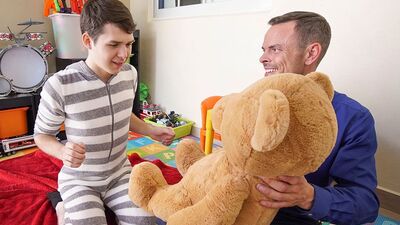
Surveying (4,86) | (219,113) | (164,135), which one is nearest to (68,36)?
(4,86)

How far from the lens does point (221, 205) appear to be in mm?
464

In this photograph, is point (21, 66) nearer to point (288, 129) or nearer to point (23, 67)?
point (23, 67)

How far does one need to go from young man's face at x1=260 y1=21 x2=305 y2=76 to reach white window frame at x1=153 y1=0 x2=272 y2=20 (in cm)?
78

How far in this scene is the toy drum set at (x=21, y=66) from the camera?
5.57ft

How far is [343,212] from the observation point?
23.4 inches

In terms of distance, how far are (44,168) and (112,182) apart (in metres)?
0.62

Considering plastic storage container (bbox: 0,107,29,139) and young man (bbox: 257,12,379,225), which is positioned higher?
young man (bbox: 257,12,379,225)

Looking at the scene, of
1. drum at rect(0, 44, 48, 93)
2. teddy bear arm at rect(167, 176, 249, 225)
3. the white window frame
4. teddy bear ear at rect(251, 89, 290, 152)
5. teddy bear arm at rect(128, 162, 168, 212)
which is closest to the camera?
teddy bear ear at rect(251, 89, 290, 152)

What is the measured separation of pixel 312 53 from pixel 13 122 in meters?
1.78

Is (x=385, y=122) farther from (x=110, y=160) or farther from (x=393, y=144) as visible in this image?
(x=110, y=160)

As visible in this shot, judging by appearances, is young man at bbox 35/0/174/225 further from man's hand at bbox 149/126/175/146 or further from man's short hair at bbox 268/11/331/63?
man's short hair at bbox 268/11/331/63

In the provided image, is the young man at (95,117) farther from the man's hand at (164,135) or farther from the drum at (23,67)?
the drum at (23,67)

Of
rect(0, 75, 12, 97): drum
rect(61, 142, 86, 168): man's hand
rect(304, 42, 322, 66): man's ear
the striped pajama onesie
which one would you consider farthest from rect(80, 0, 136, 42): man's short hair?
rect(0, 75, 12, 97): drum

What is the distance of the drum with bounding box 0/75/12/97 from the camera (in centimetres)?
167
